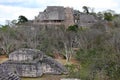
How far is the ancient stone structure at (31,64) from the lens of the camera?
1024 inches

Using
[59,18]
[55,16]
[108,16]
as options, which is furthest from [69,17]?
[108,16]

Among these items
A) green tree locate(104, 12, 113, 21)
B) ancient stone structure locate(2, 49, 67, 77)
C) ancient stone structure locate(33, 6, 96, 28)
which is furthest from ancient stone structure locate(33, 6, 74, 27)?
ancient stone structure locate(2, 49, 67, 77)

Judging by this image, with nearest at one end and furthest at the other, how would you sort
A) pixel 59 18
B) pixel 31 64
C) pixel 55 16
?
1. pixel 31 64
2. pixel 59 18
3. pixel 55 16

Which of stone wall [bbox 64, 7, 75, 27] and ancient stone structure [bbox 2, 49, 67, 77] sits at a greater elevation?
stone wall [bbox 64, 7, 75, 27]

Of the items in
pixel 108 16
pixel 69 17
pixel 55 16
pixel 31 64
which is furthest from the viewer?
pixel 108 16

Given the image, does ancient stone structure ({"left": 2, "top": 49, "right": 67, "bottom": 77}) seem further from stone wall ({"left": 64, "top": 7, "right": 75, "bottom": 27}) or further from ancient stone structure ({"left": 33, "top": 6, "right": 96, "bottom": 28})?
stone wall ({"left": 64, "top": 7, "right": 75, "bottom": 27})

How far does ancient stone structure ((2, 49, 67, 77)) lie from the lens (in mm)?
26000

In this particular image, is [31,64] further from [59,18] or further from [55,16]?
[55,16]

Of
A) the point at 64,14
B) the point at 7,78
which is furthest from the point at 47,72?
the point at 64,14

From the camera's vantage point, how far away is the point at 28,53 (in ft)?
89.8

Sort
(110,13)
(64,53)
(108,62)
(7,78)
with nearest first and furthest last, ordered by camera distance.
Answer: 1. (7,78)
2. (108,62)
3. (64,53)
4. (110,13)

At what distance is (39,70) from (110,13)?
45.9 metres

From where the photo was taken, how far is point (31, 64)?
85.4 feet

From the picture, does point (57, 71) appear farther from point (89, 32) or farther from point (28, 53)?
point (89, 32)
